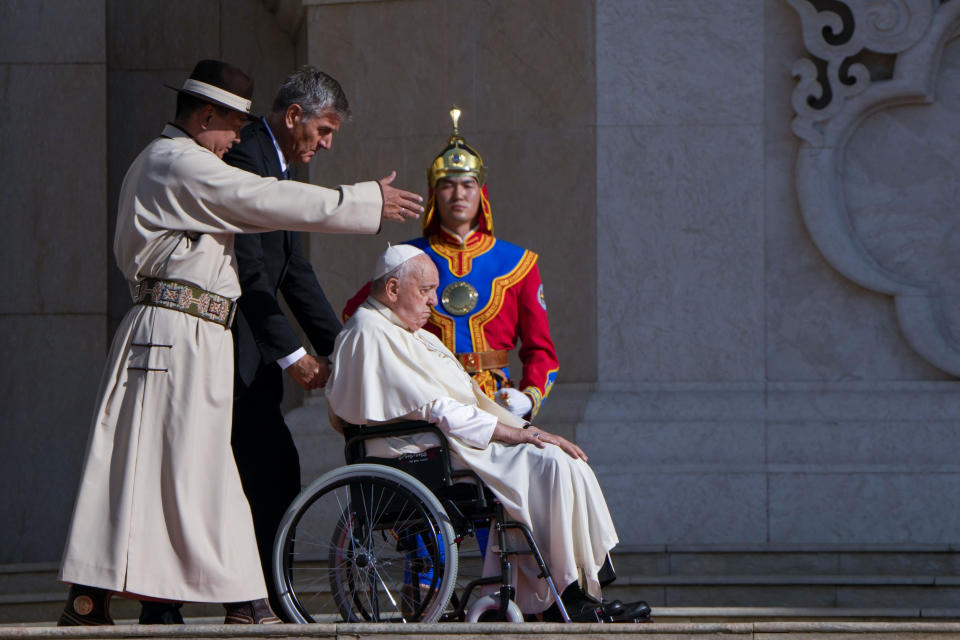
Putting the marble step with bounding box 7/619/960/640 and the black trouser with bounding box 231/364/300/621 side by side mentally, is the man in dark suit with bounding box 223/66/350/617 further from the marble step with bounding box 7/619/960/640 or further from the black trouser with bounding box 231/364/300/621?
the marble step with bounding box 7/619/960/640

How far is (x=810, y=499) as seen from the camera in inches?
287

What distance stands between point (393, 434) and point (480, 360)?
96cm

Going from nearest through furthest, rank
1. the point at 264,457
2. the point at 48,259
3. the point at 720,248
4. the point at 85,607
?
1. the point at 85,607
2. the point at 264,457
3. the point at 720,248
4. the point at 48,259

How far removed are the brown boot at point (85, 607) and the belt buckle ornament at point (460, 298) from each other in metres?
1.98

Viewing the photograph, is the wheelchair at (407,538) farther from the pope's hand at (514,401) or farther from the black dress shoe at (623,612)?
the pope's hand at (514,401)

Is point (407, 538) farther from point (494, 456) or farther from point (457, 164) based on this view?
point (457, 164)

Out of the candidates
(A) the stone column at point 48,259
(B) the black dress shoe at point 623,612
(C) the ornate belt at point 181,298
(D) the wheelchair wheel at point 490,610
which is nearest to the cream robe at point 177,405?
(C) the ornate belt at point 181,298

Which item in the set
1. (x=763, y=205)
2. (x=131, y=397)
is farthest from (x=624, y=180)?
(x=131, y=397)

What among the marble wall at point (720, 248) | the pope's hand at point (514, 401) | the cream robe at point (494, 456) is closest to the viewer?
the cream robe at point (494, 456)

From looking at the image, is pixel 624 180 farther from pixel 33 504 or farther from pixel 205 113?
pixel 33 504

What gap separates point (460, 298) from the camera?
6.35 metres

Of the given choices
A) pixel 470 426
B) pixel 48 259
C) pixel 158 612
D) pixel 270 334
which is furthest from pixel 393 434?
pixel 48 259

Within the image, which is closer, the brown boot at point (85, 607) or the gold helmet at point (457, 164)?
the brown boot at point (85, 607)

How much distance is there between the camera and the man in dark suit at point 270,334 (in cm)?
535
